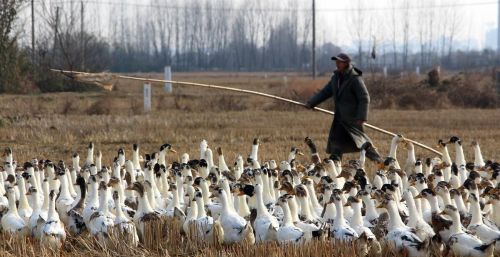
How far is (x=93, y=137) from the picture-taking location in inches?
655

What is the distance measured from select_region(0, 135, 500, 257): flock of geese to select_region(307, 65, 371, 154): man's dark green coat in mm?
953

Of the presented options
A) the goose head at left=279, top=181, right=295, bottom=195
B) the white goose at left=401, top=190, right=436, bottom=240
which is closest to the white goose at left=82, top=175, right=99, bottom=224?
the goose head at left=279, top=181, right=295, bottom=195

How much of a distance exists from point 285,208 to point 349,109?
3.73m

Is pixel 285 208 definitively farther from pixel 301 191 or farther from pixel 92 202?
pixel 92 202

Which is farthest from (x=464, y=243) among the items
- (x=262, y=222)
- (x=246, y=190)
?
(x=246, y=190)

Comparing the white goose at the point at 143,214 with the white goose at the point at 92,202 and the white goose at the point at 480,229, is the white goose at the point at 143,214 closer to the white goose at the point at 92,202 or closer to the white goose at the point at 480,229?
the white goose at the point at 92,202

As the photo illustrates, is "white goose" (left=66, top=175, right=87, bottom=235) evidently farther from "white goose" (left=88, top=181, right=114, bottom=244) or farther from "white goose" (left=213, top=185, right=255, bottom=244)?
"white goose" (left=213, top=185, right=255, bottom=244)

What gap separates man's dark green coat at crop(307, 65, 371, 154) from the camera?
10.6m

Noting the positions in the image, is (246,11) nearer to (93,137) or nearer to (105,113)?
(105,113)

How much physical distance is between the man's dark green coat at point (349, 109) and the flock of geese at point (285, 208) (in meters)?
0.95

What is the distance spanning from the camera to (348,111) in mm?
10781

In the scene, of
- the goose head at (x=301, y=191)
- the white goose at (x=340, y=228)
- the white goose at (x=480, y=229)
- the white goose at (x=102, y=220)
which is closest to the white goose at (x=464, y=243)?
the white goose at (x=480, y=229)

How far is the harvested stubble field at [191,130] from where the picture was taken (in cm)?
732

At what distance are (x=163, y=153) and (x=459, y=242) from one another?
5594mm
